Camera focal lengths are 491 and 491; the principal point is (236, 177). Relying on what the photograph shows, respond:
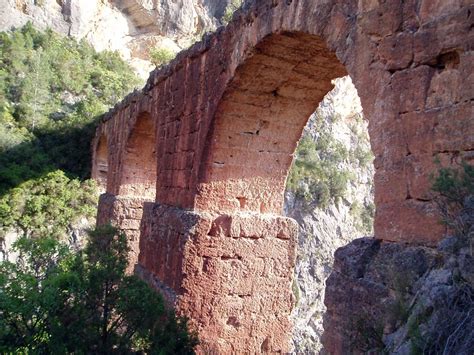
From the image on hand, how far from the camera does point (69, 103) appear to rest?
20359mm

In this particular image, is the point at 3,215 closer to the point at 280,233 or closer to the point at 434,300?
the point at 280,233

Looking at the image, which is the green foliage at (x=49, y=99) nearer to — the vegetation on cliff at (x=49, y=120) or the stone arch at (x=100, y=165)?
the vegetation on cliff at (x=49, y=120)

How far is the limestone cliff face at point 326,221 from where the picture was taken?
2136cm

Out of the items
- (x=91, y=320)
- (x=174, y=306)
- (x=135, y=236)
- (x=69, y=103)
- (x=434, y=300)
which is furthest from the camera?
(x=69, y=103)

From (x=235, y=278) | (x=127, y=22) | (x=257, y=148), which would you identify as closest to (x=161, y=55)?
(x=127, y=22)

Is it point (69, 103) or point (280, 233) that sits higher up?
point (69, 103)

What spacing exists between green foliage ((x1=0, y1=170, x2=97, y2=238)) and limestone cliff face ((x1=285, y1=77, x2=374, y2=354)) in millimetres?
9742

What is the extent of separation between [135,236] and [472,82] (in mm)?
8461

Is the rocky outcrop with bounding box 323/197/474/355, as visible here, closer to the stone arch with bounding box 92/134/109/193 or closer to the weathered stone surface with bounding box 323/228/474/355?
the weathered stone surface with bounding box 323/228/474/355

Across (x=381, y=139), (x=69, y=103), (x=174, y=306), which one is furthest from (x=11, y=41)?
(x=381, y=139)

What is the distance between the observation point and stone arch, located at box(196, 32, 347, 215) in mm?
5328

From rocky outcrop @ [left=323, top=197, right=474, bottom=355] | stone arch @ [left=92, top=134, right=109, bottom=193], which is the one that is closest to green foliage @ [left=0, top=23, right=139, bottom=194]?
stone arch @ [left=92, top=134, right=109, bottom=193]

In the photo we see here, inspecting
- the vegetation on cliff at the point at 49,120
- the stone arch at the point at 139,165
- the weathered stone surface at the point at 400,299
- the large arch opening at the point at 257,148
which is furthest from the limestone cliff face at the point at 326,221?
the weathered stone surface at the point at 400,299

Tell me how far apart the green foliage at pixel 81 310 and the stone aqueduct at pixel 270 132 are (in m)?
1.36
